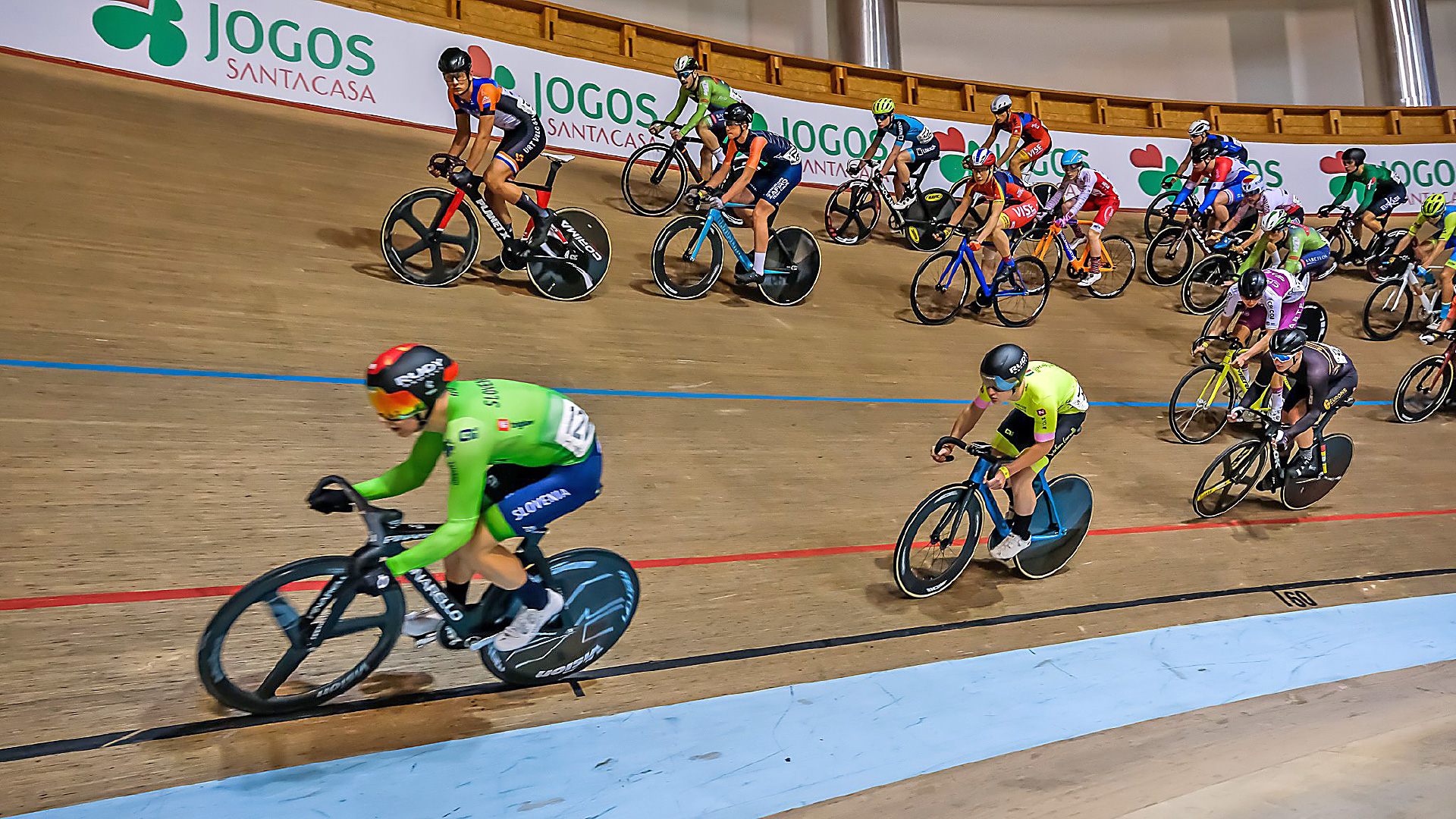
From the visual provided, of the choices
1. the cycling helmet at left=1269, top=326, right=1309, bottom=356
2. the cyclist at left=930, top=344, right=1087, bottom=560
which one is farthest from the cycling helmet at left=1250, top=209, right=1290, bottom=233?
the cyclist at left=930, top=344, right=1087, bottom=560

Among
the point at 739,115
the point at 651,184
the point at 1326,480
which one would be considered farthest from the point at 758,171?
the point at 1326,480

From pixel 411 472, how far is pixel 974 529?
2432 millimetres

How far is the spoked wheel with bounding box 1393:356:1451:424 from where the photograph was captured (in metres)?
6.96

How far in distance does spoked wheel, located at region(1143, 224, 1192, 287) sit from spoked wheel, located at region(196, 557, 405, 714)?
8.95m

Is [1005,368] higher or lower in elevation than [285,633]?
higher

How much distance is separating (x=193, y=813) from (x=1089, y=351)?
7037 mm

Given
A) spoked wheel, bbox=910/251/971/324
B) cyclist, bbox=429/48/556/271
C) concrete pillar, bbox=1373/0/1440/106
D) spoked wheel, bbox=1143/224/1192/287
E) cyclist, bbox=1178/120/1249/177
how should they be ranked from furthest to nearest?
1. concrete pillar, bbox=1373/0/1440/106
2. spoked wheel, bbox=1143/224/1192/287
3. cyclist, bbox=1178/120/1249/177
4. spoked wheel, bbox=910/251/971/324
5. cyclist, bbox=429/48/556/271

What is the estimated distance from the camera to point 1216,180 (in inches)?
348

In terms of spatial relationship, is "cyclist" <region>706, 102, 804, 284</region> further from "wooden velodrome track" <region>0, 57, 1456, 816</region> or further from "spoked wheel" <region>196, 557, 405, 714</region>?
"spoked wheel" <region>196, 557, 405, 714</region>

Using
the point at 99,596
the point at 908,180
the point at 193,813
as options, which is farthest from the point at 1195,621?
the point at 908,180

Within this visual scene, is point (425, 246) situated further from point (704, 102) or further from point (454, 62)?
point (704, 102)

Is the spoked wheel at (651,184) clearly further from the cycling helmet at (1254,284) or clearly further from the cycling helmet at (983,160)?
the cycling helmet at (1254,284)

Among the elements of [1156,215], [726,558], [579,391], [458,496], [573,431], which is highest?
[1156,215]

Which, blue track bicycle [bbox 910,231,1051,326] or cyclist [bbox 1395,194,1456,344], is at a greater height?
cyclist [bbox 1395,194,1456,344]
